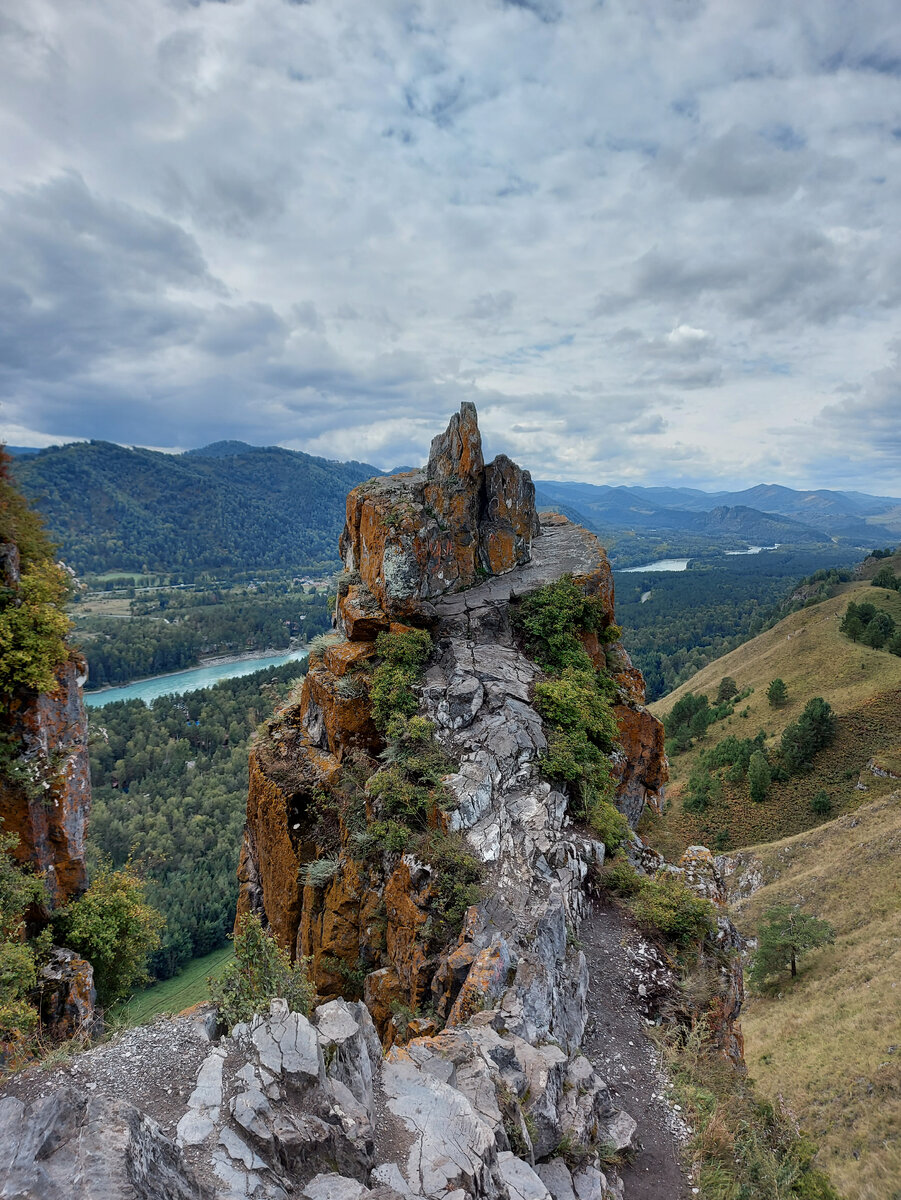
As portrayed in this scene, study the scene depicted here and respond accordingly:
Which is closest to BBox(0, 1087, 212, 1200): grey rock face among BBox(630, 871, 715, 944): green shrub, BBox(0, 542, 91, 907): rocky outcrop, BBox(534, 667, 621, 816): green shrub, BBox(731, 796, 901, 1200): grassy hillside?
BBox(630, 871, 715, 944): green shrub

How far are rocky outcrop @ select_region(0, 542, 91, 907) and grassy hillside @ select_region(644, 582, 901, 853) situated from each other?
102 ft

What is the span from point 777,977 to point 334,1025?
35.4 metres

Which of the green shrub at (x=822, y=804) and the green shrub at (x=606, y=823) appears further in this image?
the green shrub at (x=822, y=804)

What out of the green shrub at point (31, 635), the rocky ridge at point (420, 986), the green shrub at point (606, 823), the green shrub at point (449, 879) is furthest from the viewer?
the green shrub at point (31, 635)

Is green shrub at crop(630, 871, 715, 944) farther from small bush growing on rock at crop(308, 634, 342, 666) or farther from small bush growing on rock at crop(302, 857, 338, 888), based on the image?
small bush growing on rock at crop(308, 634, 342, 666)

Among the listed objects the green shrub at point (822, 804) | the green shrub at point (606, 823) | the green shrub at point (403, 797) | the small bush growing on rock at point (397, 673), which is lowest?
the green shrub at point (822, 804)

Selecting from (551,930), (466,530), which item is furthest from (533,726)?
(466,530)

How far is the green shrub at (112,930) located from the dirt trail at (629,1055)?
38.9 feet

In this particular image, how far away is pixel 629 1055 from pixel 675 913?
2696mm

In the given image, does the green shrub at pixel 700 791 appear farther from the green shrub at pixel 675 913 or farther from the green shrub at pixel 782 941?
the green shrub at pixel 675 913

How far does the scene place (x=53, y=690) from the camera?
13539 millimetres

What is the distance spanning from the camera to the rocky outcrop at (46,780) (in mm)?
13117

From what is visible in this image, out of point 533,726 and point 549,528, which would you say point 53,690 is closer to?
point 533,726

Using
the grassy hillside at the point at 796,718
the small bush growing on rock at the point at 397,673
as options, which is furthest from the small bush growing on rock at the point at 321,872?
the grassy hillside at the point at 796,718
